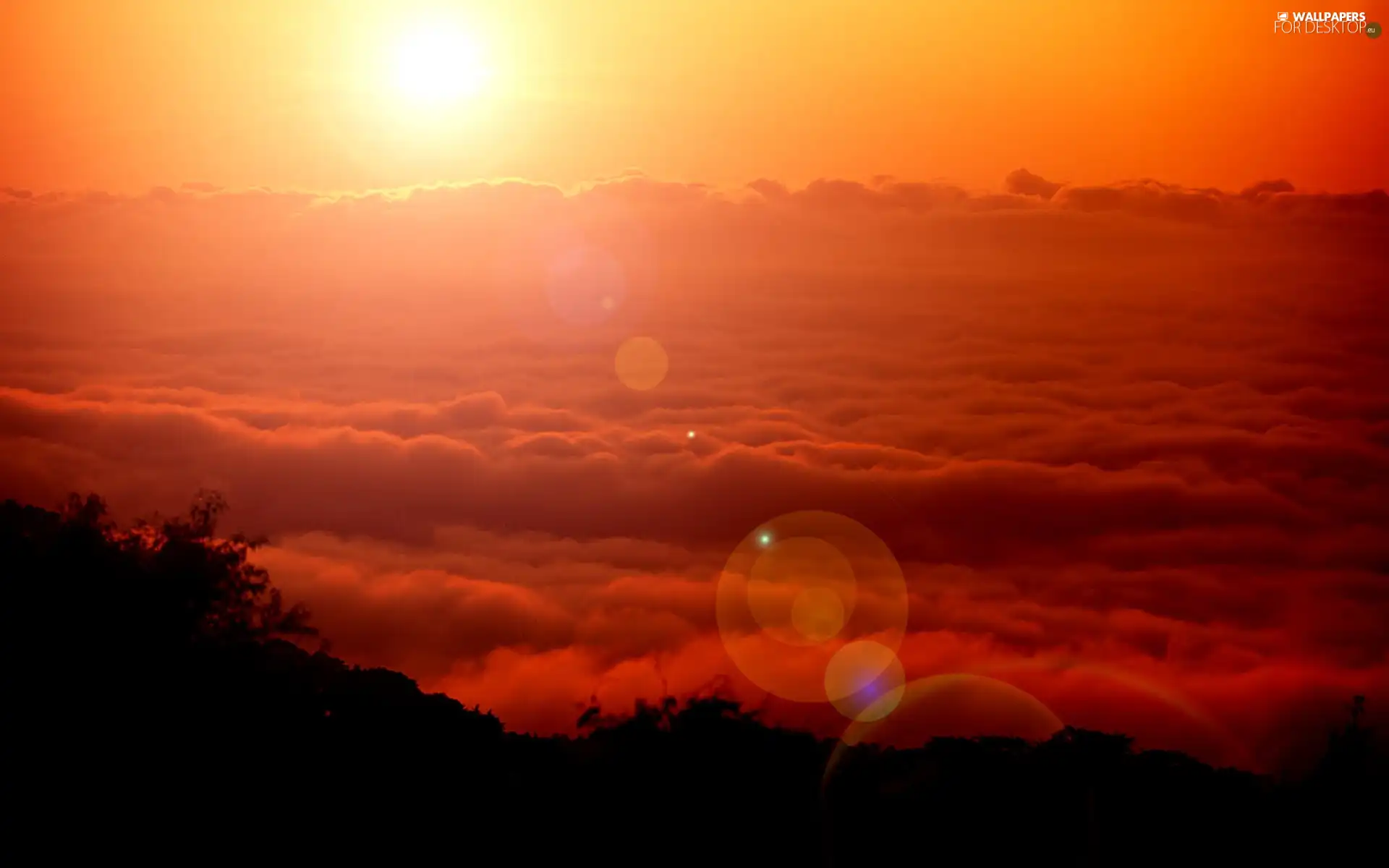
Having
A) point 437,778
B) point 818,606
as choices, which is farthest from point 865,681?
point 437,778

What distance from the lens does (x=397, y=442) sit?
591 feet

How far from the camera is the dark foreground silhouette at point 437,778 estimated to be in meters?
19.5

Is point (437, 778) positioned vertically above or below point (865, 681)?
below

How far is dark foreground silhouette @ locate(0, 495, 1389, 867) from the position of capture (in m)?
19.5

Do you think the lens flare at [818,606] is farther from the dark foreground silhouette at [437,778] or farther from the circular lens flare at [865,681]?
the dark foreground silhouette at [437,778]

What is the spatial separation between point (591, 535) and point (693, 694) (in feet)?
386

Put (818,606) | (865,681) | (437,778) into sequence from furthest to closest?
(818,606) < (865,681) < (437,778)

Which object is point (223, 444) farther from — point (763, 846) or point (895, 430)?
point (763, 846)

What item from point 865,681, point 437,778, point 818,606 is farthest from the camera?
point 818,606

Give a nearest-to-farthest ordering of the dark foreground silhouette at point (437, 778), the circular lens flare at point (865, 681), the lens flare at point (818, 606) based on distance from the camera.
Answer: the dark foreground silhouette at point (437, 778)
the circular lens flare at point (865, 681)
the lens flare at point (818, 606)

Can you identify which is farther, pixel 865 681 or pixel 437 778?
pixel 865 681

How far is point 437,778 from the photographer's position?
21938 millimetres

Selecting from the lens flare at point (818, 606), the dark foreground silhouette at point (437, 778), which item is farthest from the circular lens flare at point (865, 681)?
the dark foreground silhouette at point (437, 778)

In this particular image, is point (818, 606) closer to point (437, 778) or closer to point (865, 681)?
point (865, 681)
